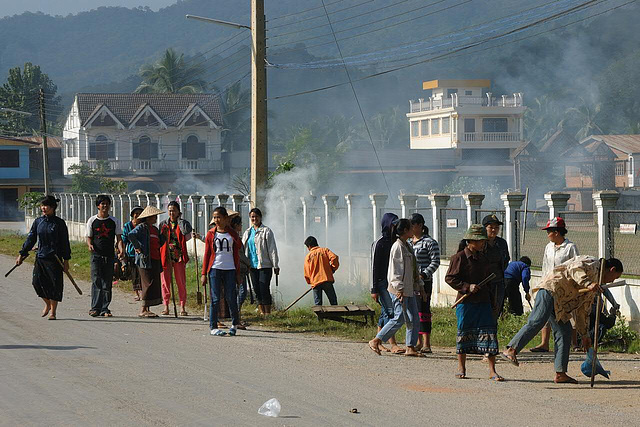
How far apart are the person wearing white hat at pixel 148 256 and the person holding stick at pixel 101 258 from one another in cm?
44

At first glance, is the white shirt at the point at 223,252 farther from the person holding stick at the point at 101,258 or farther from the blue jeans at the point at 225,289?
the person holding stick at the point at 101,258

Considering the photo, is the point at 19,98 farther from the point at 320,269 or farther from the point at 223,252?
the point at 223,252

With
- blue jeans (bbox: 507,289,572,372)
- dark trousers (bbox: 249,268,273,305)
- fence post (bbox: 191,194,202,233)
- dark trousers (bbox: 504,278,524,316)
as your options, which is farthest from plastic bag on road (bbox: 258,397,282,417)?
fence post (bbox: 191,194,202,233)

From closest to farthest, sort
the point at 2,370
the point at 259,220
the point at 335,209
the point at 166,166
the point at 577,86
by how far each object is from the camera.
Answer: the point at 2,370 < the point at 259,220 < the point at 335,209 < the point at 166,166 < the point at 577,86

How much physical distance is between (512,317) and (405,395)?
5.31 m

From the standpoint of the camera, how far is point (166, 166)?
7688 cm

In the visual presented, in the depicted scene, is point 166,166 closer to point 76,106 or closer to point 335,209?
point 76,106

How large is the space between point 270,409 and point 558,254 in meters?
4.61

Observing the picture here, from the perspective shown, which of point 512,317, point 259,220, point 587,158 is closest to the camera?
point 512,317

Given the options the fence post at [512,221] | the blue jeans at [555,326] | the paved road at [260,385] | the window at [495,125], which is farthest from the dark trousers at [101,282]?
the window at [495,125]

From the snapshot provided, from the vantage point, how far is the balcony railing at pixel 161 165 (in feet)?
250

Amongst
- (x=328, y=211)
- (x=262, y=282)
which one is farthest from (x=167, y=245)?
(x=328, y=211)

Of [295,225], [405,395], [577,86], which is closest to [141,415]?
[405,395]

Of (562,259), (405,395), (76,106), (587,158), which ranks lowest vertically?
(405,395)
